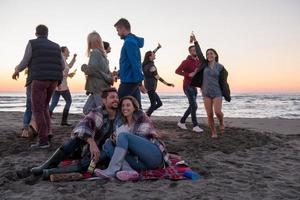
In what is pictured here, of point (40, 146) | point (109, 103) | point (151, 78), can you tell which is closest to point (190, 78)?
point (151, 78)

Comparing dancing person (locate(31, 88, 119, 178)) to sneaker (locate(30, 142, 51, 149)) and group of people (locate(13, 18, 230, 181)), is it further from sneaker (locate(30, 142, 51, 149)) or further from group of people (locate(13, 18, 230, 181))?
sneaker (locate(30, 142, 51, 149))

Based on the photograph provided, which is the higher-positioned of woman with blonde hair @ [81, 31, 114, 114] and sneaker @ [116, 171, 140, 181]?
woman with blonde hair @ [81, 31, 114, 114]

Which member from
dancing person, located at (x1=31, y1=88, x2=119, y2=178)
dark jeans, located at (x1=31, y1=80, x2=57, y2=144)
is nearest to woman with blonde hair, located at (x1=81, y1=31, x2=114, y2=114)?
dark jeans, located at (x1=31, y1=80, x2=57, y2=144)

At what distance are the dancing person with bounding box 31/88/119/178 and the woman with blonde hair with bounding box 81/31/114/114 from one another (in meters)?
1.40

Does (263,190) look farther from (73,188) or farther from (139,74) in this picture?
(139,74)

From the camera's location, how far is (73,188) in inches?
147

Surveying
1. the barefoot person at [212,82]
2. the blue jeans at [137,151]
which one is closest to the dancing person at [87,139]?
the blue jeans at [137,151]

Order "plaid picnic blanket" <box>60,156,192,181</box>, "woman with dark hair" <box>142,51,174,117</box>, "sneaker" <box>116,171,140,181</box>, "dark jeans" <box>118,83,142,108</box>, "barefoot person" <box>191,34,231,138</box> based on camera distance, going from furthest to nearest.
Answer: "woman with dark hair" <box>142,51,174,117</box> → "barefoot person" <box>191,34,231,138</box> → "dark jeans" <box>118,83,142,108</box> → "plaid picnic blanket" <box>60,156,192,181</box> → "sneaker" <box>116,171,140,181</box>

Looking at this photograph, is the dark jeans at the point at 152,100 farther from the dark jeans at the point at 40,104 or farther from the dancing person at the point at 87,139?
the dancing person at the point at 87,139

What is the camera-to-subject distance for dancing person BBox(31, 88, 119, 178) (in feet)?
13.8

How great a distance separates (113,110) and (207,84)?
3.18m

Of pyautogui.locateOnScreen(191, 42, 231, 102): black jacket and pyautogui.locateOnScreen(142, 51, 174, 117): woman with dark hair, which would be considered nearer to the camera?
pyautogui.locateOnScreen(191, 42, 231, 102): black jacket

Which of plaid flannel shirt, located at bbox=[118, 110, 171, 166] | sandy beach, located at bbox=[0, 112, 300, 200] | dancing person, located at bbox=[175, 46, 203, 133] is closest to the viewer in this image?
sandy beach, located at bbox=[0, 112, 300, 200]

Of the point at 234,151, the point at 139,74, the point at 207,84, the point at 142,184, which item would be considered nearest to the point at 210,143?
the point at 234,151
